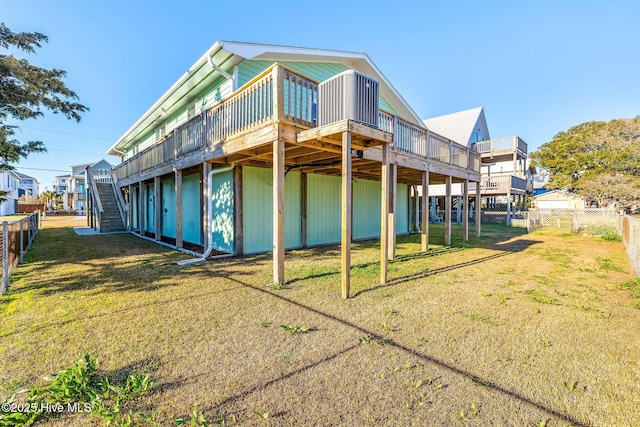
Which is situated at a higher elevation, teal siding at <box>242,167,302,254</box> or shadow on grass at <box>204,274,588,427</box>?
teal siding at <box>242,167,302,254</box>

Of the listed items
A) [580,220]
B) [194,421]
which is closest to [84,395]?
[194,421]

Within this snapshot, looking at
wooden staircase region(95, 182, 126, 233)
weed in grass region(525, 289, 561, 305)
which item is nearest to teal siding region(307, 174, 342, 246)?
weed in grass region(525, 289, 561, 305)

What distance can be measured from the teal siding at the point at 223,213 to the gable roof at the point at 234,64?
303 cm

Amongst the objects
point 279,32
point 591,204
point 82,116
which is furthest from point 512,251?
point 591,204

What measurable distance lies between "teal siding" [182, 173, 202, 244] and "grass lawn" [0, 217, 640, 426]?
13.2 ft

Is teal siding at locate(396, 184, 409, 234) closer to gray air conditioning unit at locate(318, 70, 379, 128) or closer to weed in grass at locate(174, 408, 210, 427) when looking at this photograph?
gray air conditioning unit at locate(318, 70, 379, 128)

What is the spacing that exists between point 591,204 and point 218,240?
38.2 metres

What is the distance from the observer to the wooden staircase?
13.8 metres

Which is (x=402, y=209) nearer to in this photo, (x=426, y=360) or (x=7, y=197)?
(x=426, y=360)

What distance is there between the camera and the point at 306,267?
6434 millimetres

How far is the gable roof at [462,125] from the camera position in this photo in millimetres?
23594

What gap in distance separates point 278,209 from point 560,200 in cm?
3391

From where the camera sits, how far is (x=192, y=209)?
10242 millimetres

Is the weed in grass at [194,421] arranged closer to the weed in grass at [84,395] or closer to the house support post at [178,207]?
the weed in grass at [84,395]
